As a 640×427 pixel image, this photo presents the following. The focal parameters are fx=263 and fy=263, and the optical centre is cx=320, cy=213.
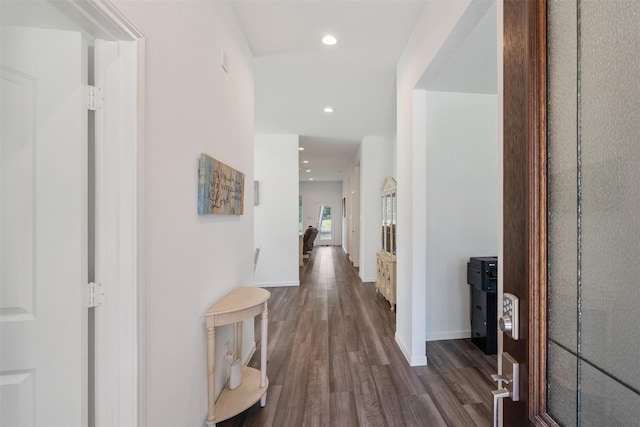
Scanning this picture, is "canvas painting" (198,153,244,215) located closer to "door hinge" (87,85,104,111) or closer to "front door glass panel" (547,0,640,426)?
"door hinge" (87,85,104,111)

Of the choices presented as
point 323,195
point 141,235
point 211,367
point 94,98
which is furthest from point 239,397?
point 323,195

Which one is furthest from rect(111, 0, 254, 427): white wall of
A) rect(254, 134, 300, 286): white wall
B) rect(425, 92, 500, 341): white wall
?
rect(254, 134, 300, 286): white wall

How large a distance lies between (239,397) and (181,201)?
136 cm

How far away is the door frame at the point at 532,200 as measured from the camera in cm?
61

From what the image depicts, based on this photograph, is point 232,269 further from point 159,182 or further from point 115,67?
point 115,67

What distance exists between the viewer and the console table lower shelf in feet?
5.25

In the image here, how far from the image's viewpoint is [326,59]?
2592 millimetres

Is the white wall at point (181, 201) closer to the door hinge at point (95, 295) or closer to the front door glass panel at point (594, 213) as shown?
the door hinge at point (95, 295)

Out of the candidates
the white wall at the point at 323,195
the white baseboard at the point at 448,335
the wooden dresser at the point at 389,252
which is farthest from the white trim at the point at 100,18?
the white wall at the point at 323,195

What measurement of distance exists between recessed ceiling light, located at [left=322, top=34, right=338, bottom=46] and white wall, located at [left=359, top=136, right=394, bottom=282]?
10.3ft

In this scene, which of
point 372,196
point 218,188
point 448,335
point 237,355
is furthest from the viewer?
point 372,196

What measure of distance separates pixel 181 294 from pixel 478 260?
259cm

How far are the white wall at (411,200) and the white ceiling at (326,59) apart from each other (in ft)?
0.59

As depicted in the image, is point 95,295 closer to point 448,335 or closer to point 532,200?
point 532,200
